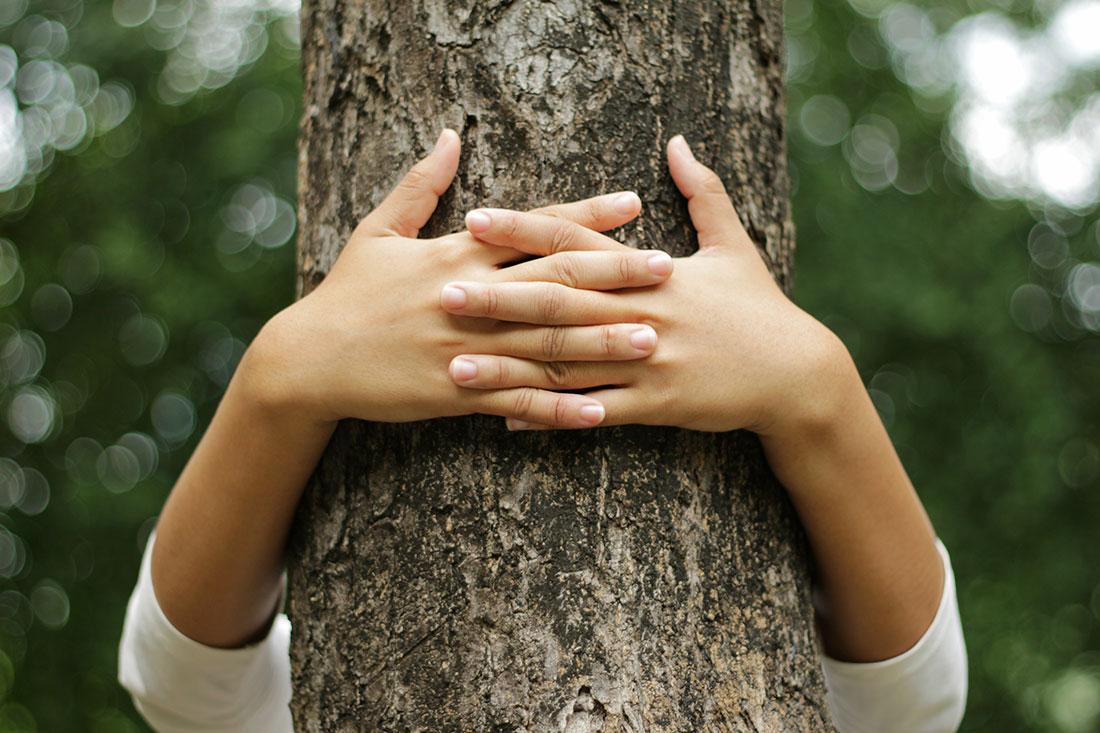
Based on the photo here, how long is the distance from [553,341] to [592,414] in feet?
0.34

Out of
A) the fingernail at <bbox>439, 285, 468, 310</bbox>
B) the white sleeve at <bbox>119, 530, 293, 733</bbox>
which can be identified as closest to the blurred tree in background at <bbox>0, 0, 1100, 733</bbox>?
the white sleeve at <bbox>119, 530, 293, 733</bbox>

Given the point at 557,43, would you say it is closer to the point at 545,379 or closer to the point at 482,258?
the point at 482,258

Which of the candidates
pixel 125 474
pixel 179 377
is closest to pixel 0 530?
pixel 125 474

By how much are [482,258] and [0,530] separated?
10621 millimetres

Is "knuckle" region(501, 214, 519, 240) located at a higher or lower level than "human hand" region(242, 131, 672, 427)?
higher

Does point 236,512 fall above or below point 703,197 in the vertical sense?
below

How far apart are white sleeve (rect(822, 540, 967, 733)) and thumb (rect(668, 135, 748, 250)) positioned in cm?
59

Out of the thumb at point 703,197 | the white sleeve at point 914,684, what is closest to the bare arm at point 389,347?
the thumb at point 703,197

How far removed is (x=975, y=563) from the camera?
1004cm

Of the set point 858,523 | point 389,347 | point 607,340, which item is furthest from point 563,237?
point 858,523

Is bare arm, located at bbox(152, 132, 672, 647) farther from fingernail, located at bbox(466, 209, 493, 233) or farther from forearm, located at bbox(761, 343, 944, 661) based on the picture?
forearm, located at bbox(761, 343, 944, 661)

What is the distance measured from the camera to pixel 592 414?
117 cm

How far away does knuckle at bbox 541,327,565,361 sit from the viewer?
3.90 feet

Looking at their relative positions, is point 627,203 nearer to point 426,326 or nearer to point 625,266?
point 625,266
